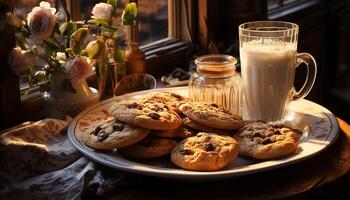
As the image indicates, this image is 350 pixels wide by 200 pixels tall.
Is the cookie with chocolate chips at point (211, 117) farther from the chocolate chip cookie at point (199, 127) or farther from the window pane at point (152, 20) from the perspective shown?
the window pane at point (152, 20)

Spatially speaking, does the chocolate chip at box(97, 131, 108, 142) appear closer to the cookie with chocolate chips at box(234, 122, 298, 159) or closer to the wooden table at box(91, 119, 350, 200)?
the wooden table at box(91, 119, 350, 200)

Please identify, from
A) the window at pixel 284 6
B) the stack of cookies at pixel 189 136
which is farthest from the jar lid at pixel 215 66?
the window at pixel 284 6

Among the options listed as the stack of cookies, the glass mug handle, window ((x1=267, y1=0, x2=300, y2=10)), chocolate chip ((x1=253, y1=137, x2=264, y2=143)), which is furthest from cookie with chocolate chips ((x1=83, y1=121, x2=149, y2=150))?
window ((x1=267, y1=0, x2=300, y2=10))

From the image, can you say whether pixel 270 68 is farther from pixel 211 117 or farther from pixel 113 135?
pixel 113 135

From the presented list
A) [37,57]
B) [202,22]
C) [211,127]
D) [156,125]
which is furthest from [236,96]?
[202,22]

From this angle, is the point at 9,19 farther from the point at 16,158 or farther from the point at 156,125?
the point at 156,125

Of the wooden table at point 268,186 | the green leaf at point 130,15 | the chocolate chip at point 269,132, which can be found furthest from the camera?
the green leaf at point 130,15
